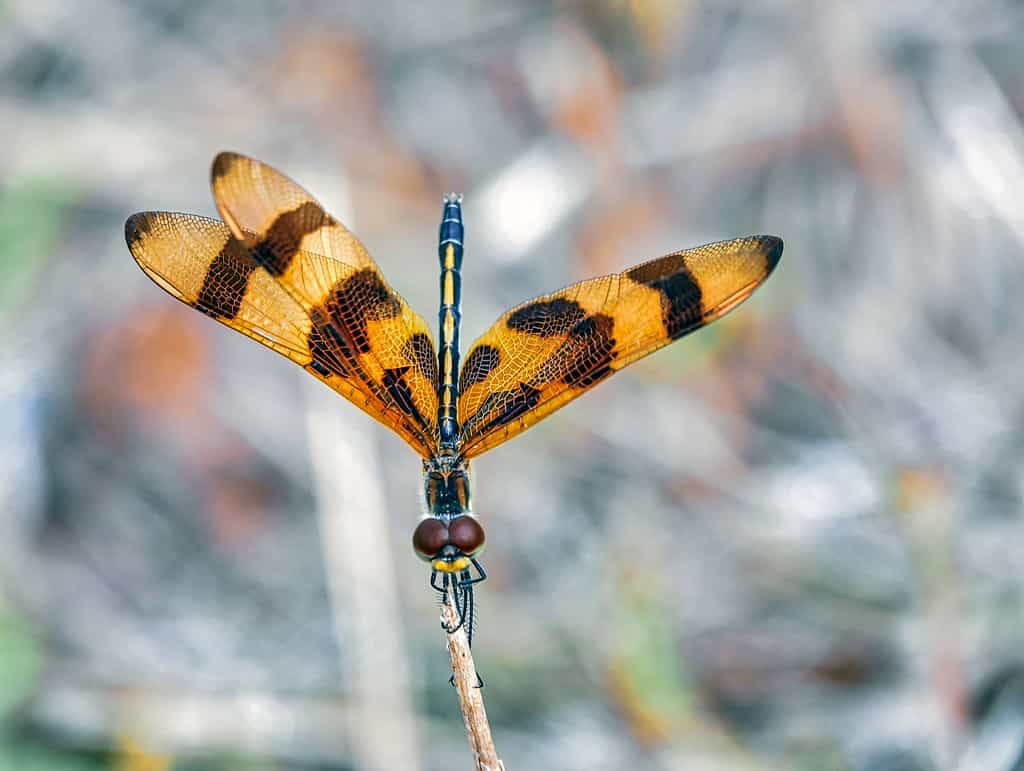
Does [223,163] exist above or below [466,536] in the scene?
above

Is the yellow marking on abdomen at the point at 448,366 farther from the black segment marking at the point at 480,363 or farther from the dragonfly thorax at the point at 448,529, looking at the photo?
the dragonfly thorax at the point at 448,529

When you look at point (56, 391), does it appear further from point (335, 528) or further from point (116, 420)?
point (335, 528)

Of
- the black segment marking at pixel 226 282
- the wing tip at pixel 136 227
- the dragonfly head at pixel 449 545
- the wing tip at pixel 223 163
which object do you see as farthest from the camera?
the black segment marking at pixel 226 282

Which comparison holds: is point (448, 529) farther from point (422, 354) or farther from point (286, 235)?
point (286, 235)

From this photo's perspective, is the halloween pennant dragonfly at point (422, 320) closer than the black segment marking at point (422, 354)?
Yes

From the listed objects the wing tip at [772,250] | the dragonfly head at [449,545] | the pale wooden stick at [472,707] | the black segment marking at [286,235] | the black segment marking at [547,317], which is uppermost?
the black segment marking at [286,235]

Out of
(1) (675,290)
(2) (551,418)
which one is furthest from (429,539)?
(2) (551,418)

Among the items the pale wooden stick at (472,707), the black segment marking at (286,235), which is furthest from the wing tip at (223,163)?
the pale wooden stick at (472,707)
